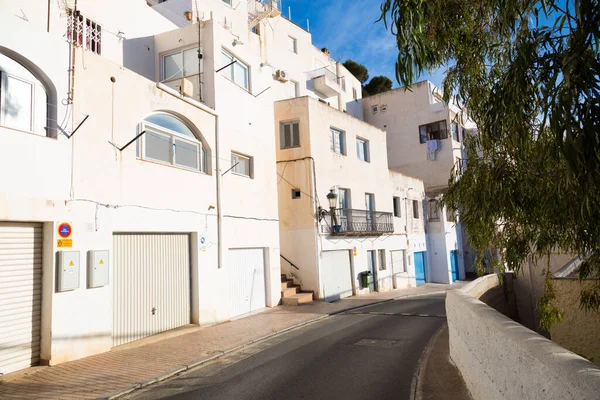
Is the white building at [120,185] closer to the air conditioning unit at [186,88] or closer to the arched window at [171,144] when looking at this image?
the arched window at [171,144]

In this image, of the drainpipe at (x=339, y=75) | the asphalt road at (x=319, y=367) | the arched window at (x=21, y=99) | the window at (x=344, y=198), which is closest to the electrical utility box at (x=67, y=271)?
the arched window at (x=21, y=99)

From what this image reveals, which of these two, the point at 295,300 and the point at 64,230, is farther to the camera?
the point at 295,300

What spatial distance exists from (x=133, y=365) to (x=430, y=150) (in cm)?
2789

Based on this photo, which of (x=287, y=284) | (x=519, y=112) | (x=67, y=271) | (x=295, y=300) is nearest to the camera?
(x=519, y=112)

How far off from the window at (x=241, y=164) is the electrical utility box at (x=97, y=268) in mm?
5833

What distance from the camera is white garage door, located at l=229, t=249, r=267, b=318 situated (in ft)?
45.6

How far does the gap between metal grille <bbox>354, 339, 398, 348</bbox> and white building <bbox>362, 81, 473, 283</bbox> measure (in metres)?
20.9

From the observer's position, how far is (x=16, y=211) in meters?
7.43

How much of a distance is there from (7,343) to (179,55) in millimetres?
10289

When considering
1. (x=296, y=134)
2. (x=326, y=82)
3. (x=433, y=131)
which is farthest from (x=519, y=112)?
(x=433, y=131)

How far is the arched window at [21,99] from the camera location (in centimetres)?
766

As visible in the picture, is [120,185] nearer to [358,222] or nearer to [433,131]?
[358,222]

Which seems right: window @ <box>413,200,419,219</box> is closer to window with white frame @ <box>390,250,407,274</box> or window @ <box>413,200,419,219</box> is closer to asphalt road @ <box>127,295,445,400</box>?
window with white frame @ <box>390,250,407,274</box>

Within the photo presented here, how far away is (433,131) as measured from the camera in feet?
105
